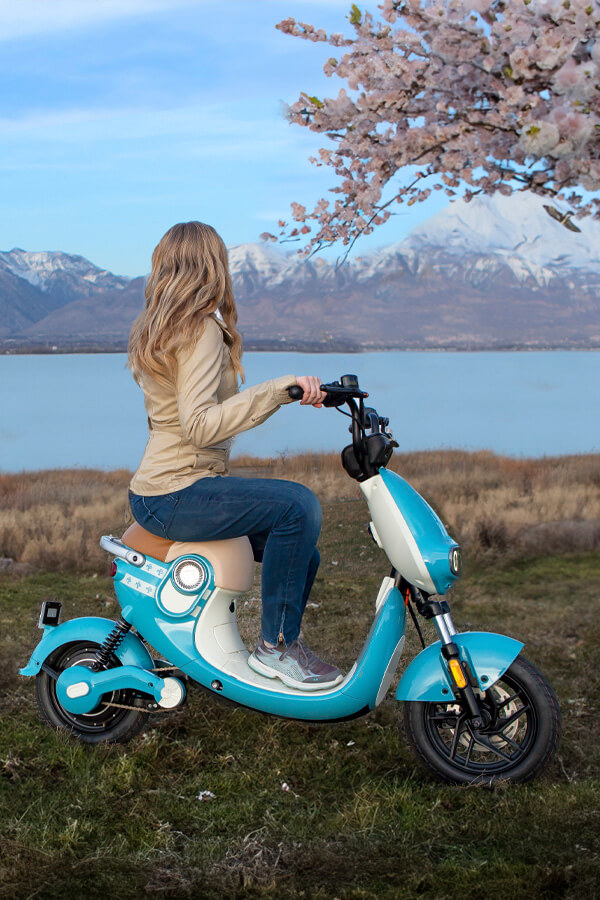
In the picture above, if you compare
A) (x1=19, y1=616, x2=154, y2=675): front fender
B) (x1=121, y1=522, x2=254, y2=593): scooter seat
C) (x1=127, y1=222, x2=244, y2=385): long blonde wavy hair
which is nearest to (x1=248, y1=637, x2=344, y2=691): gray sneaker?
(x1=121, y1=522, x2=254, y2=593): scooter seat

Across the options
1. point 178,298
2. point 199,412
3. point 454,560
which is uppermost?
point 178,298

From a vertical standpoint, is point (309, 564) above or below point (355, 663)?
above

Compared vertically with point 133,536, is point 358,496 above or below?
below

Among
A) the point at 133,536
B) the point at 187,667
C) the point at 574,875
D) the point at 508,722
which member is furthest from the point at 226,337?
the point at 574,875

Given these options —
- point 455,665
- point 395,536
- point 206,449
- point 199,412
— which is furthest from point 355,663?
point 199,412

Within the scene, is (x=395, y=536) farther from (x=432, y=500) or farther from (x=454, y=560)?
(x=432, y=500)

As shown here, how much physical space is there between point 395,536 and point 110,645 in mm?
1150

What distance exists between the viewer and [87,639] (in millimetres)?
3330

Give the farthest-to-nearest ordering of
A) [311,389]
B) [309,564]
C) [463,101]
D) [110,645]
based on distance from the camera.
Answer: [463,101] < [110,645] < [309,564] < [311,389]

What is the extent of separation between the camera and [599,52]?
493 centimetres

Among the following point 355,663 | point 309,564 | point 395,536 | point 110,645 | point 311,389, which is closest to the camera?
point 311,389

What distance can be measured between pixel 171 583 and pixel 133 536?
24 centimetres

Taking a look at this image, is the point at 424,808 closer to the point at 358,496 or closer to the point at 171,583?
the point at 171,583

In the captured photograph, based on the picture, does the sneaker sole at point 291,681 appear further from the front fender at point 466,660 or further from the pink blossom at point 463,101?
the pink blossom at point 463,101
